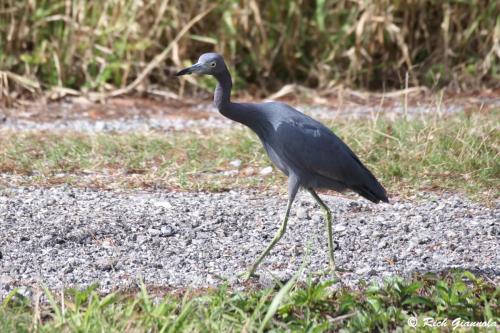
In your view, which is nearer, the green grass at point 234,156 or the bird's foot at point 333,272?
the bird's foot at point 333,272

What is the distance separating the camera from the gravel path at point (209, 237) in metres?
4.09

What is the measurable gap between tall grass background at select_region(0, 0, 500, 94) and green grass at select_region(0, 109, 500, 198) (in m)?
1.60

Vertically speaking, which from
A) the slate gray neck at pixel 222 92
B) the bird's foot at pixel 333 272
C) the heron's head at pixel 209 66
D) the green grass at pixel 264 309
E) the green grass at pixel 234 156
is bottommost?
the green grass at pixel 234 156

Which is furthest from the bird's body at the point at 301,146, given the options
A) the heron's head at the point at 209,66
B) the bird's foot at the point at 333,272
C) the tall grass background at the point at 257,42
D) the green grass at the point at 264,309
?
the tall grass background at the point at 257,42

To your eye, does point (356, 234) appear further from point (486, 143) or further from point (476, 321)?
point (486, 143)

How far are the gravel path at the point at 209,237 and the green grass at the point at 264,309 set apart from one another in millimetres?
276

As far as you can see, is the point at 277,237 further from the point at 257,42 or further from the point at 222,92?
the point at 257,42

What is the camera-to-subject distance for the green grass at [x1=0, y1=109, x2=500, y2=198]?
556cm

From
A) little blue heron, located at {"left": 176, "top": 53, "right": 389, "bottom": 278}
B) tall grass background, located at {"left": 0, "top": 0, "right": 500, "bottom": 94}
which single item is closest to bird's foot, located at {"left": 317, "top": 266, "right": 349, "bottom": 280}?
little blue heron, located at {"left": 176, "top": 53, "right": 389, "bottom": 278}

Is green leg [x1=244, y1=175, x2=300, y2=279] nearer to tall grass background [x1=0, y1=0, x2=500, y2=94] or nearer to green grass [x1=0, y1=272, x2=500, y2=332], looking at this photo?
green grass [x1=0, y1=272, x2=500, y2=332]

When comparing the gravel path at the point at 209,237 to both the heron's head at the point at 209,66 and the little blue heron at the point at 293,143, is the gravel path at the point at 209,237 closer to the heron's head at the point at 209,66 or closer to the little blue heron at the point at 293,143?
the little blue heron at the point at 293,143

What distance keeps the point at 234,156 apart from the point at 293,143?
1.99 meters

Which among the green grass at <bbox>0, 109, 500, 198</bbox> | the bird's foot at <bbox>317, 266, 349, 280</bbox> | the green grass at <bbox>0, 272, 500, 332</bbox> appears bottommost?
the green grass at <bbox>0, 109, 500, 198</bbox>

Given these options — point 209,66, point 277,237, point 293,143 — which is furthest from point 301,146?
point 209,66
